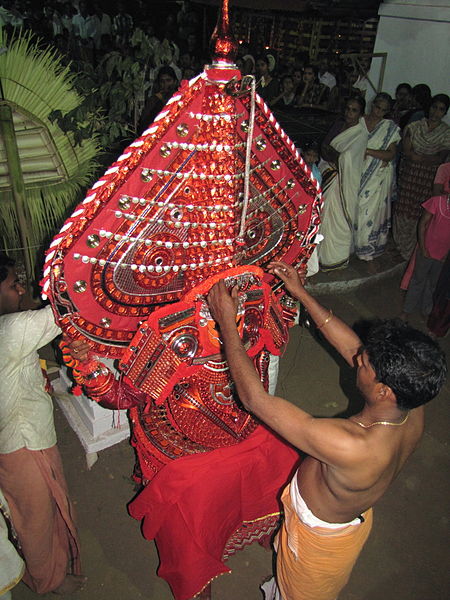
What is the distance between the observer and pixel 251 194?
1.96 meters

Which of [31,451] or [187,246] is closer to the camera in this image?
[187,246]

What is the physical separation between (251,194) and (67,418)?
2082 mm

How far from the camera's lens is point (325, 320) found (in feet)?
Result: 6.93

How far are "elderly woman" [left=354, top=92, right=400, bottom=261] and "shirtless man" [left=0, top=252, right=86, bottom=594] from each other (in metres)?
4.31

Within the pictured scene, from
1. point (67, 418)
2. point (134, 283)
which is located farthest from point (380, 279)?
point (134, 283)

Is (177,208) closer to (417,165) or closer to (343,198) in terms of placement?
(343,198)

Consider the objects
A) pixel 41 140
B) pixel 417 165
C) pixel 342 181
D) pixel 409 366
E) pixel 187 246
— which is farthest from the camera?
pixel 417 165

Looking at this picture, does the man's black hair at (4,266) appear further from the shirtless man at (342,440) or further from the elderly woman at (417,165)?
the elderly woman at (417,165)

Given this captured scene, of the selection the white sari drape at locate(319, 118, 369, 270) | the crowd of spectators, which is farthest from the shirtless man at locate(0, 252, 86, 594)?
the white sari drape at locate(319, 118, 369, 270)

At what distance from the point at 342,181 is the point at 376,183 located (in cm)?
59

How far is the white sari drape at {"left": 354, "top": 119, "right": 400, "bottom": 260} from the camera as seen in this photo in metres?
5.04

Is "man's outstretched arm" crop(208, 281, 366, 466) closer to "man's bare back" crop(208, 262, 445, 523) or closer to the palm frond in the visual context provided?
"man's bare back" crop(208, 262, 445, 523)

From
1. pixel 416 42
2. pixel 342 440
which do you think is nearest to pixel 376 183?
pixel 416 42

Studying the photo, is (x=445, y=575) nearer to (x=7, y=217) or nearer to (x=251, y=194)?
(x=251, y=194)
